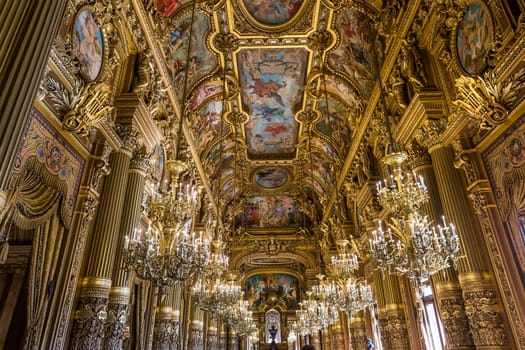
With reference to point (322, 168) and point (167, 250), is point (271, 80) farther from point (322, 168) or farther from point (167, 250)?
point (167, 250)

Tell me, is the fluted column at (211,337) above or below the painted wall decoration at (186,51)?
below

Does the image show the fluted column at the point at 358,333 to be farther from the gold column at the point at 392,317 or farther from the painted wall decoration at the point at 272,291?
the painted wall decoration at the point at 272,291

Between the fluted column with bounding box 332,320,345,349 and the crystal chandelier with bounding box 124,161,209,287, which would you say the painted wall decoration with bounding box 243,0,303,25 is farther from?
the fluted column with bounding box 332,320,345,349

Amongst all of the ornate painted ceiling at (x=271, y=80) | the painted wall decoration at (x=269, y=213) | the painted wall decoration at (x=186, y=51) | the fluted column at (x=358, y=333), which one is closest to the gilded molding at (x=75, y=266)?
the ornate painted ceiling at (x=271, y=80)

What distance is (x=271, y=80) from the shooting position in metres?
13.9

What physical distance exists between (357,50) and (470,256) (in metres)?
7.59

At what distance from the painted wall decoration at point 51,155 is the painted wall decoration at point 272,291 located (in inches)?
1027


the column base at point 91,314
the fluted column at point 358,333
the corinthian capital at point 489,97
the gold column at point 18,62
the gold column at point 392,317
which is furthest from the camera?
the fluted column at point 358,333

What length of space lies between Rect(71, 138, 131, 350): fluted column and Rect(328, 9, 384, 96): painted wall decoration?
7503 millimetres

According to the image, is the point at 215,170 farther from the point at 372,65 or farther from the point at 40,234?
the point at 40,234

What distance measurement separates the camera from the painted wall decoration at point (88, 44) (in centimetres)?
610

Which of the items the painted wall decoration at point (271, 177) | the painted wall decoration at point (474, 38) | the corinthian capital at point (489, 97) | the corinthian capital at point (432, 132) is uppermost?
the painted wall decoration at point (271, 177)

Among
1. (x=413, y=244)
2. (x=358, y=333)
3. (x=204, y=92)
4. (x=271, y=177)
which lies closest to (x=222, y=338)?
(x=271, y=177)

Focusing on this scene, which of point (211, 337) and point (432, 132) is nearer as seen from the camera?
point (432, 132)
